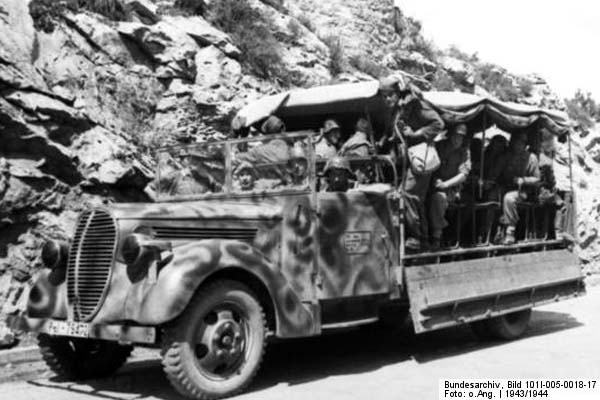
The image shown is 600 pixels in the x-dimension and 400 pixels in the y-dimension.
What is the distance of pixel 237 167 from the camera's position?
287 inches

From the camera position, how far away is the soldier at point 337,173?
7.17m

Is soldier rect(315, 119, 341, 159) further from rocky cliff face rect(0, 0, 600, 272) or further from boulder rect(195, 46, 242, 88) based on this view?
boulder rect(195, 46, 242, 88)

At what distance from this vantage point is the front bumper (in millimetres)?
5582

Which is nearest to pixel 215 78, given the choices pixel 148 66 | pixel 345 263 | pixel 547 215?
pixel 148 66

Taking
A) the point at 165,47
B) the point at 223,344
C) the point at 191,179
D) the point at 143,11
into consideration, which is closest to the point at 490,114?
the point at 191,179

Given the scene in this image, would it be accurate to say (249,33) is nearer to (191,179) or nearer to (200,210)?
(191,179)

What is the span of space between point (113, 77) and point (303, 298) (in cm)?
746

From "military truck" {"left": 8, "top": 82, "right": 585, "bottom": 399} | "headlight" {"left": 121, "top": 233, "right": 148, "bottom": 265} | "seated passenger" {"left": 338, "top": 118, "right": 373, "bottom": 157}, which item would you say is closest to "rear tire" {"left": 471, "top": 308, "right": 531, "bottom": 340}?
"military truck" {"left": 8, "top": 82, "right": 585, "bottom": 399}

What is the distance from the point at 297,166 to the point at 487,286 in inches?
110

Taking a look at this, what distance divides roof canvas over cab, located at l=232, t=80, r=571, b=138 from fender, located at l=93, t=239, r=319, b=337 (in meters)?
2.23

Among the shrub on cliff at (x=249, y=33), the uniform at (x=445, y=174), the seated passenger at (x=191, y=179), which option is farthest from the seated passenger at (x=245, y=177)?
the shrub on cliff at (x=249, y=33)

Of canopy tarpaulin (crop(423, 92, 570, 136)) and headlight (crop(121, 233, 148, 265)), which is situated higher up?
canopy tarpaulin (crop(423, 92, 570, 136))

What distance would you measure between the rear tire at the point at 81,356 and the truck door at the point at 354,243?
192 centimetres

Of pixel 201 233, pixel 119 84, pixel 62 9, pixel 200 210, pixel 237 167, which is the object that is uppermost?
pixel 62 9
